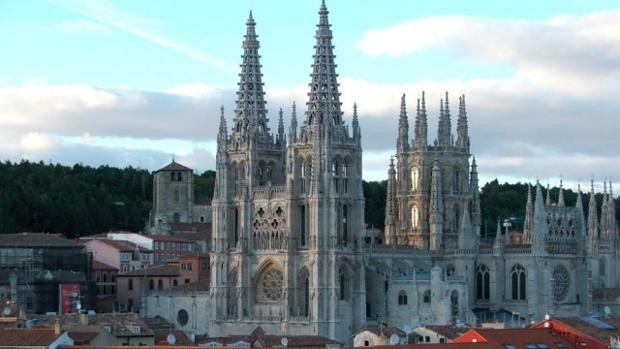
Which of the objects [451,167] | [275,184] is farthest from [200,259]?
[451,167]

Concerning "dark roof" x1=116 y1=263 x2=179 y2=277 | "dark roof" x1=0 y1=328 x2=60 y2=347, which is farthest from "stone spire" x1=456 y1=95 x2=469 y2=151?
"dark roof" x1=0 y1=328 x2=60 y2=347

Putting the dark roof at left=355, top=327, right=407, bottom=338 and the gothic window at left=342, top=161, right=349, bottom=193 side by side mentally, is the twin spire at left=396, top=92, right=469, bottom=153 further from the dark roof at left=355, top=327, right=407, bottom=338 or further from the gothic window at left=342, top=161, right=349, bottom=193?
the dark roof at left=355, top=327, right=407, bottom=338

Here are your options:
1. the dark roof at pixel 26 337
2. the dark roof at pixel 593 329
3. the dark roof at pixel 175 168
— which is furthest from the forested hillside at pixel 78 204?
the dark roof at pixel 593 329

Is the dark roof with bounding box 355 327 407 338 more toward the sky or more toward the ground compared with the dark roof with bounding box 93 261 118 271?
more toward the ground

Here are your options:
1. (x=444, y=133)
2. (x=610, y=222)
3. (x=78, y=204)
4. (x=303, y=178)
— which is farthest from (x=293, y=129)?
(x=78, y=204)

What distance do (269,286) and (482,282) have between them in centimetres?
1650

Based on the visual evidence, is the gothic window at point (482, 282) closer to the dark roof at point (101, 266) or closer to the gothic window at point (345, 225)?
the gothic window at point (345, 225)

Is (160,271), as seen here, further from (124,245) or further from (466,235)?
(466,235)

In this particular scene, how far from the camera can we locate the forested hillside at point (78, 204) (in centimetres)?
17125

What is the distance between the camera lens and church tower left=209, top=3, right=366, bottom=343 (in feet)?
435

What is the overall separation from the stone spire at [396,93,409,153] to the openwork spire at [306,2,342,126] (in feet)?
43.9

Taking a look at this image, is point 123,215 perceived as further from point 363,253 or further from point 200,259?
point 363,253

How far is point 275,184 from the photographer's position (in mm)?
139750

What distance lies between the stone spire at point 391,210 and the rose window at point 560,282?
13965mm
